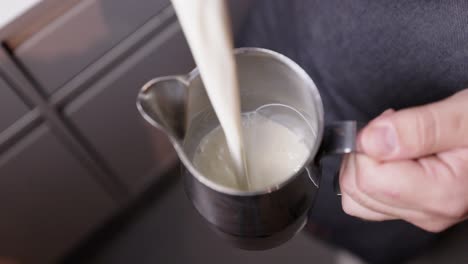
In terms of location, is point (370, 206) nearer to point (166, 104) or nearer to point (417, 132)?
point (417, 132)

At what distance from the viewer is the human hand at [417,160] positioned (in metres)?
0.31

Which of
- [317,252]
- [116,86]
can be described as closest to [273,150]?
[116,86]

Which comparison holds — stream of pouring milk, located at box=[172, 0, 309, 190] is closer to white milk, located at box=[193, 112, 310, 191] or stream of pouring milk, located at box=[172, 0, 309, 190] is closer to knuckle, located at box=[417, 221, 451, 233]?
white milk, located at box=[193, 112, 310, 191]

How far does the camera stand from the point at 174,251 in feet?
2.72

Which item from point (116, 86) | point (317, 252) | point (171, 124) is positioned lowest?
point (317, 252)

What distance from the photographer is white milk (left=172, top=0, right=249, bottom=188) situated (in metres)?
0.29

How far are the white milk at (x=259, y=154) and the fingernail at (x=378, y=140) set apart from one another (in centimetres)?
6

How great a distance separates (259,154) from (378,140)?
0.11 m

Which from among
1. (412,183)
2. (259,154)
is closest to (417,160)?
(412,183)

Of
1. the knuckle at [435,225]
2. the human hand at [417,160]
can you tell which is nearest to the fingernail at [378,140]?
the human hand at [417,160]

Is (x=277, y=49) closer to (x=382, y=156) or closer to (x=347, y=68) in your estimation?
(x=347, y=68)

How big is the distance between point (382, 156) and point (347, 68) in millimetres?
198

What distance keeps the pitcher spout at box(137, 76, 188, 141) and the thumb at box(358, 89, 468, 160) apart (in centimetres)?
13

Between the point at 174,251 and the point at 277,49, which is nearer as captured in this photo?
the point at 277,49
